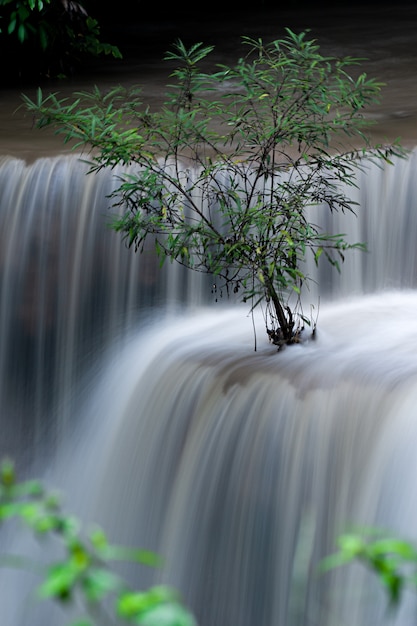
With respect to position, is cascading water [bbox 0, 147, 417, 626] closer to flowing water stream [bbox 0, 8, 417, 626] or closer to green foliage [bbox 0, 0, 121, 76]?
flowing water stream [bbox 0, 8, 417, 626]

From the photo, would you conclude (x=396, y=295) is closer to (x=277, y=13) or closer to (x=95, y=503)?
(x=95, y=503)

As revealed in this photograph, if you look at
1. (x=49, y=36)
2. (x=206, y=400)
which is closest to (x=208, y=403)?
(x=206, y=400)

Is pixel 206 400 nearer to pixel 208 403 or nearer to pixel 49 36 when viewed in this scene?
pixel 208 403

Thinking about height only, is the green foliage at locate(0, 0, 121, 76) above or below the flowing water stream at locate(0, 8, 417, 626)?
above

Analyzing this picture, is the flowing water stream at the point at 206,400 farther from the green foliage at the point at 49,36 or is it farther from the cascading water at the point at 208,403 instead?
the green foliage at the point at 49,36

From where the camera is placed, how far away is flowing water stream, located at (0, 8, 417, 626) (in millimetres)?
3842

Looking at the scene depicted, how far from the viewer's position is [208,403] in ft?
14.2

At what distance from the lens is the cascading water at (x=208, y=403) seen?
3842mm

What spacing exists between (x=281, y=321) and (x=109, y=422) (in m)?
0.96

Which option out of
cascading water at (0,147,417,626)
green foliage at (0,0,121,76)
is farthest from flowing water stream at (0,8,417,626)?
green foliage at (0,0,121,76)

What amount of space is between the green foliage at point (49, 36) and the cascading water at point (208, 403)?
2.04 m

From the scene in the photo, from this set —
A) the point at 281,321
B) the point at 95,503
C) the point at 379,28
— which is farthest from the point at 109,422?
the point at 379,28

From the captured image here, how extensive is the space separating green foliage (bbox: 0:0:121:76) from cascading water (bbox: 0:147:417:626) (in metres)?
2.04

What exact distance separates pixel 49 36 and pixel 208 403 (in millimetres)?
4229
